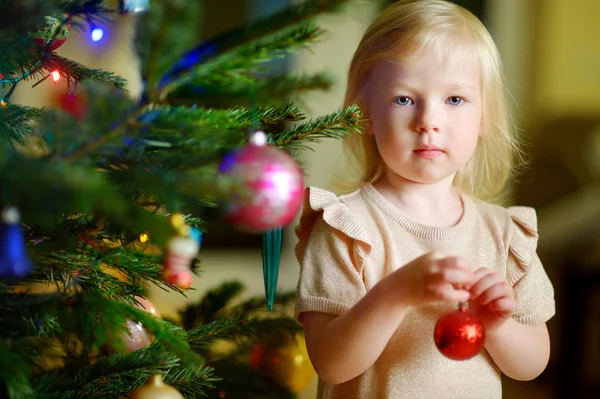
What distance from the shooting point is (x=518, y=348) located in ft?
2.63

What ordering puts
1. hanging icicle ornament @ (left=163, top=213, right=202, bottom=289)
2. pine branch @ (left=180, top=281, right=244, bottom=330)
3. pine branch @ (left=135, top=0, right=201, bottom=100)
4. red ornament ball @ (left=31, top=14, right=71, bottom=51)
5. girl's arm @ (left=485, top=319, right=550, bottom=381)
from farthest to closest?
pine branch @ (left=180, top=281, right=244, bottom=330) → girl's arm @ (left=485, top=319, right=550, bottom=381) → red ornament ball @ (left=31, top=14, right=71, bottom=51) → hanging icicle ornament @ (left=163, top=213, right=202, bottom=289) → pine branch @ (left=135, top=0, right=201, bottom=100)

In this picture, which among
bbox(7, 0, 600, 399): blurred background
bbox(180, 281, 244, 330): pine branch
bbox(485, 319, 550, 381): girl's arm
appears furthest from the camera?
bbox(7, 0, 600, 399): blurred background

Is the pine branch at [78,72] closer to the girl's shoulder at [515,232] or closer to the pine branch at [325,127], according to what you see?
the pine branch at [325,127]

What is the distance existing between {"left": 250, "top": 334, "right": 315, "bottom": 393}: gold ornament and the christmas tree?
0.75 feet

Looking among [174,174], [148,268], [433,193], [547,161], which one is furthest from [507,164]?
[547,161]

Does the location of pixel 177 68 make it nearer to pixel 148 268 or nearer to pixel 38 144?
pixel 38 144

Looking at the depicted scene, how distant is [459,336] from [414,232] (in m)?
0.22

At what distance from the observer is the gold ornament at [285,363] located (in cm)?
94

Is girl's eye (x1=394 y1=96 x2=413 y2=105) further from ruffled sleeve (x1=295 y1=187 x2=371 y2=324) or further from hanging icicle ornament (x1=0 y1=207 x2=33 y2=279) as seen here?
hanging icicle ornament (x1=0 y1=207 x2=33 y2=279)

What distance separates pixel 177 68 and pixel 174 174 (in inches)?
3.3

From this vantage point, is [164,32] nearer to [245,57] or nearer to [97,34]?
[245,57]

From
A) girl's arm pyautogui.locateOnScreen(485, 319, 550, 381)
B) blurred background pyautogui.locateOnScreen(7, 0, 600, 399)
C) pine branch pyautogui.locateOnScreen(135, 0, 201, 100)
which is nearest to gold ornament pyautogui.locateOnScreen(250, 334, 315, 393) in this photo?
girl's arm pyautogui.locateOnScreen(485, 319, 550, 381)

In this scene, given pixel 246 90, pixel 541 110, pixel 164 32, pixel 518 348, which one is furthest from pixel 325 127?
pixel 541 110

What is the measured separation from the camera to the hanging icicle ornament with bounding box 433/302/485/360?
0.64m
